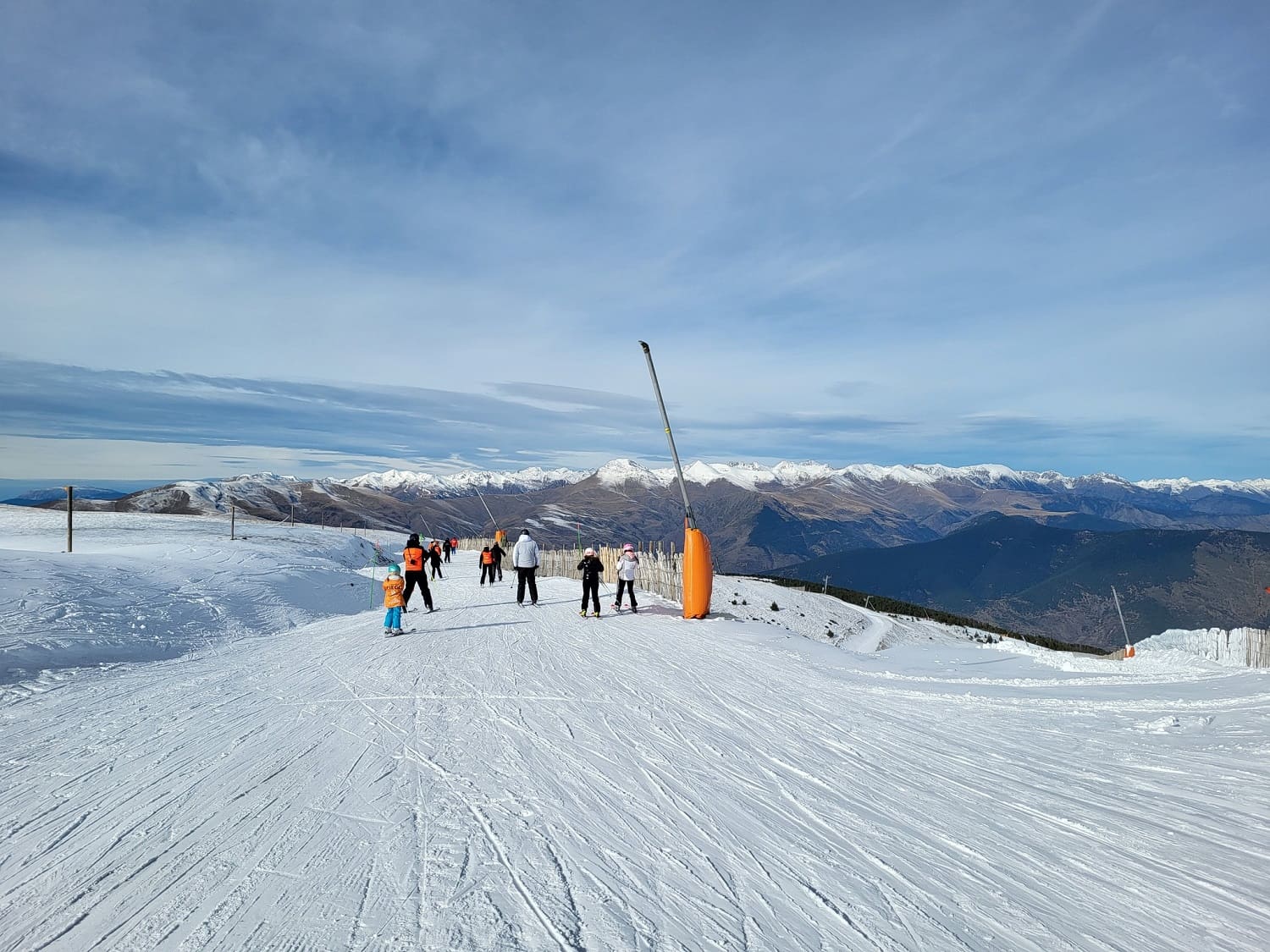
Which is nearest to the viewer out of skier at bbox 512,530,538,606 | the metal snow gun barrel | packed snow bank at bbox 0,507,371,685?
packed snow bank at bbox 0,507,371,685

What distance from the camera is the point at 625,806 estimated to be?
4711mm

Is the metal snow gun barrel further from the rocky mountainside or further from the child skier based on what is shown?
the rocky mountainside

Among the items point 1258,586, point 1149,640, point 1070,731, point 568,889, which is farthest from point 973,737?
point 1258,586

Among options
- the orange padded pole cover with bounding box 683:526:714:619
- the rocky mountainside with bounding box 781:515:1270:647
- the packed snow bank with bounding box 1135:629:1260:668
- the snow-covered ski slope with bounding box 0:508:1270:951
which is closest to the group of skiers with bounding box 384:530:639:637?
the orange padded pole cover with bounding box 683:526:714:619

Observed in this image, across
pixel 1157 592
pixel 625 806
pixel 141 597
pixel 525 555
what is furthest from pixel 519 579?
pixel 1157 592

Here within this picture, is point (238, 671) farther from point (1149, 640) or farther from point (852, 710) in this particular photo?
point (1149, 640)

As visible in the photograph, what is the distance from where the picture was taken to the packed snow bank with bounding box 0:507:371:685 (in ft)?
31.7

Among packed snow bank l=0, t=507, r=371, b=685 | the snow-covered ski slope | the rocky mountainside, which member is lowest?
the rocky mountainside

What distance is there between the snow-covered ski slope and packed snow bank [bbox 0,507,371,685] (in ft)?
1.06

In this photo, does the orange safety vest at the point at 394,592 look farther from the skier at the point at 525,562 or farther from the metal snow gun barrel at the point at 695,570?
the metal snow gun barrel at the point at 695,570

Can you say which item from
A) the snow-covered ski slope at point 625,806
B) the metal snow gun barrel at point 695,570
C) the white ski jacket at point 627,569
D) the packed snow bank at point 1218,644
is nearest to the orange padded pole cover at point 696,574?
the metal snow gun barrel at point 695,570

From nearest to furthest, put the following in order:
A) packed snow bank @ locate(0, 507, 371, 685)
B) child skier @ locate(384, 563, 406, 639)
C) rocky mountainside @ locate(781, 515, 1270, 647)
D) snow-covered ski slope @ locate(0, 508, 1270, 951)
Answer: snow-covered ski slope @ locate(0, 508, 1270, 951) < packed snow bank @ locate(0, 507, 371, 685) < child skier @ locate(384, 563, 406, 639) < rocky mountainside @ locate(781, 515, 1270, 647)

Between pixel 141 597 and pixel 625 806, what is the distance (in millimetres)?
12559

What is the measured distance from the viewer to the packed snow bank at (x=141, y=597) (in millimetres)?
9656
